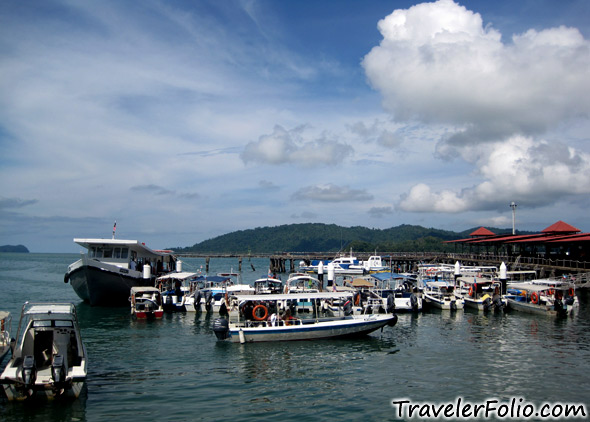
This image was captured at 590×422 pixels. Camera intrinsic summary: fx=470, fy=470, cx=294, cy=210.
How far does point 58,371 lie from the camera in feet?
51.9

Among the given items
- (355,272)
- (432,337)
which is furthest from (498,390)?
(355,272)

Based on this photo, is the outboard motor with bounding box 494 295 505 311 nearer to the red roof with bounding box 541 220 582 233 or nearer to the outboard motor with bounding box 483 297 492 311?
the outboard motor with bounding box 483 297 492 311

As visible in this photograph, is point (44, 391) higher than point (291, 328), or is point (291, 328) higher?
point (291, 328)

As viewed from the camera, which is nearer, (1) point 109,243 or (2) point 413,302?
(2) point 413,302

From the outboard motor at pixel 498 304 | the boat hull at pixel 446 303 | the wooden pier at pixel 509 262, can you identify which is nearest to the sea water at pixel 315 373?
the outboard motor at pixel 498 304

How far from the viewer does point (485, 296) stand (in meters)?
38.9

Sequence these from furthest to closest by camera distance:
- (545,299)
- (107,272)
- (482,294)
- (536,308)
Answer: (482,294) → (107,272) → (545,299) → (536,308)

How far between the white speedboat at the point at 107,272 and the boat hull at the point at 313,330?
62.5ft

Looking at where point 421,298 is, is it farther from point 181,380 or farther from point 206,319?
point 181,380

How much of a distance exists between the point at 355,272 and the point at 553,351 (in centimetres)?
4883

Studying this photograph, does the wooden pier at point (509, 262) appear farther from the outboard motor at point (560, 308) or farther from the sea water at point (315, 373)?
the sea water at point (315, 373)

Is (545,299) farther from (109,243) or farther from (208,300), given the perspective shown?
(109,243)

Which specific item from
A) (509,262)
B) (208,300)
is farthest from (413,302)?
(509,262)

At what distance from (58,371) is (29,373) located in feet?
2.95
